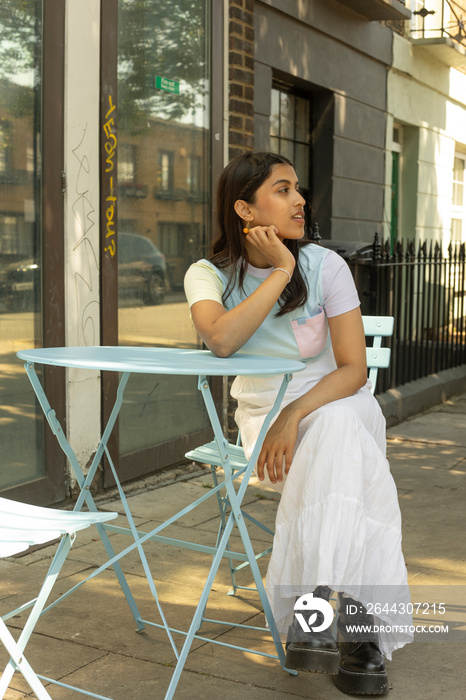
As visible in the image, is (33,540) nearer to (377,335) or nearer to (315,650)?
(315,650)

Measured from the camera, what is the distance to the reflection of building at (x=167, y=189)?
5.15 meters

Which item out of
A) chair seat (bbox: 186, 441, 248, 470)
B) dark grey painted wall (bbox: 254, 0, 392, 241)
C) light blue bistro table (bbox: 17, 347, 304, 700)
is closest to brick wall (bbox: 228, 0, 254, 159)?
dark grey painted wall (bbox: 254, 0, 392, 241)

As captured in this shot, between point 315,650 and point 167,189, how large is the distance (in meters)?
3.50

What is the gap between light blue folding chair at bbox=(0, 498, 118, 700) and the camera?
204 cm

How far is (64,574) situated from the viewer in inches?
146

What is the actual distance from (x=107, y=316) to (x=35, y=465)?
0.92 metres

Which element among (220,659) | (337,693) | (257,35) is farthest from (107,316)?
(257,35)

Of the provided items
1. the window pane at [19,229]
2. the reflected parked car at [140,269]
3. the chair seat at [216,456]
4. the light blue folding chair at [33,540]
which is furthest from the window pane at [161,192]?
the light blue folding chair at [33,540]

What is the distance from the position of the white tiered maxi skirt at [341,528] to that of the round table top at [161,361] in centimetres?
27

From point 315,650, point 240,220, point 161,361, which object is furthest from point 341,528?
point 240,220

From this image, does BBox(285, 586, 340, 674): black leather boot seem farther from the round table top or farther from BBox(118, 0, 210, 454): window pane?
→ BBox(118, 0, 210, 454): window pane

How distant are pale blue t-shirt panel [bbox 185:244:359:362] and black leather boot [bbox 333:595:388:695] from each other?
2.88 feet

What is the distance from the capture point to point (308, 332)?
3119 mm

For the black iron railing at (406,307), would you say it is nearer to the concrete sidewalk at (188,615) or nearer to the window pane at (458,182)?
the concrete sidewalk at (188,615)
